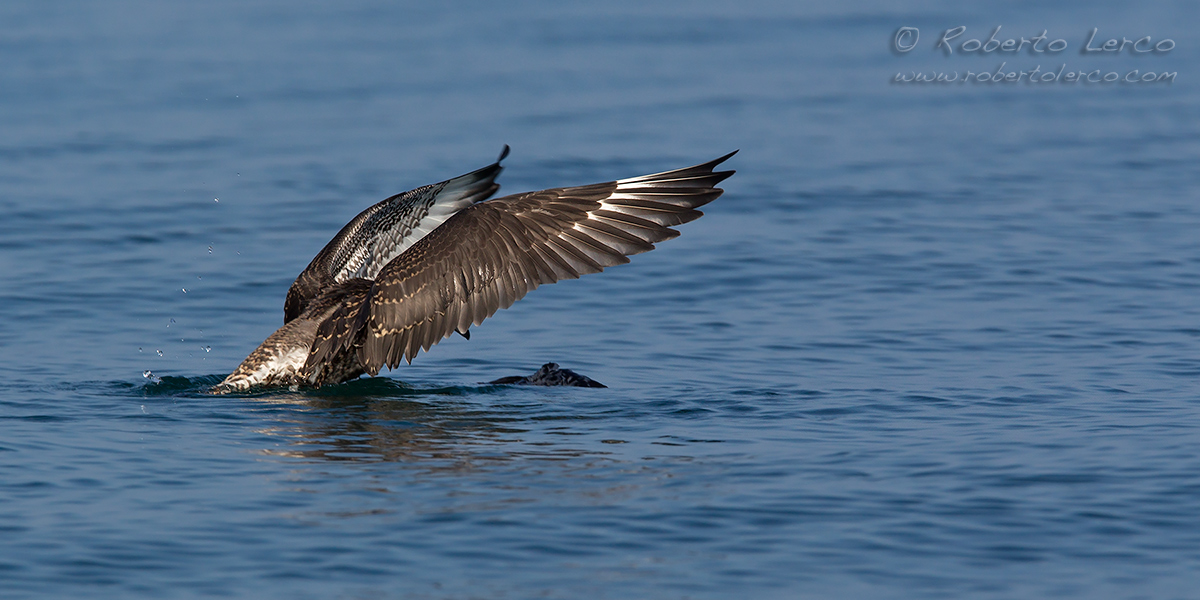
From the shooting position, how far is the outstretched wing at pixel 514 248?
9484 millimetres

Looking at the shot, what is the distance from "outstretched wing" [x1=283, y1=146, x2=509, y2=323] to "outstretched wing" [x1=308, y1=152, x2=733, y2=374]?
3.12 ft

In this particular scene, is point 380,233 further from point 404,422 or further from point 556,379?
point 404,422

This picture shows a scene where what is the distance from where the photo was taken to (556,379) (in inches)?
409

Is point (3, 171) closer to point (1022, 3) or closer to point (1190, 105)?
point (1190, 105)

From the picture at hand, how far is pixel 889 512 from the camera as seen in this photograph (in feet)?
24.8

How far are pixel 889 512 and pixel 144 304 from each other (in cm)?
782

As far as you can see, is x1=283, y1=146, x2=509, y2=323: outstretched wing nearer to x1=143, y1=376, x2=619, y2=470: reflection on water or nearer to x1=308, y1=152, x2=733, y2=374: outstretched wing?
x1=143, y1=376, x2=619, y2=470: reflection on water

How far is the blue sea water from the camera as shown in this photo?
7164 millimetres

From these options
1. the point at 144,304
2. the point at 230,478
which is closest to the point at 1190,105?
the point at 144,304

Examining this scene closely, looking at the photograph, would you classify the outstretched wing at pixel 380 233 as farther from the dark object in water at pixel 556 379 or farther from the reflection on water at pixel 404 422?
the dark object in water at pixel 556 379

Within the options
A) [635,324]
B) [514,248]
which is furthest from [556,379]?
[635,324]

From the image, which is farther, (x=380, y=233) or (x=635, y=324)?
(x=635, y=324)

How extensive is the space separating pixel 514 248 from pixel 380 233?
5.24 ft

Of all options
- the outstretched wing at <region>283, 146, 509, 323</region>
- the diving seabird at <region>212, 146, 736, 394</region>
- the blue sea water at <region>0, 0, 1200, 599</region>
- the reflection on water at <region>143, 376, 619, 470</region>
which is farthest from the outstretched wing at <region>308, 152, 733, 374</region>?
the outstretched wing at <region>283, 146, 509, 323</region>
